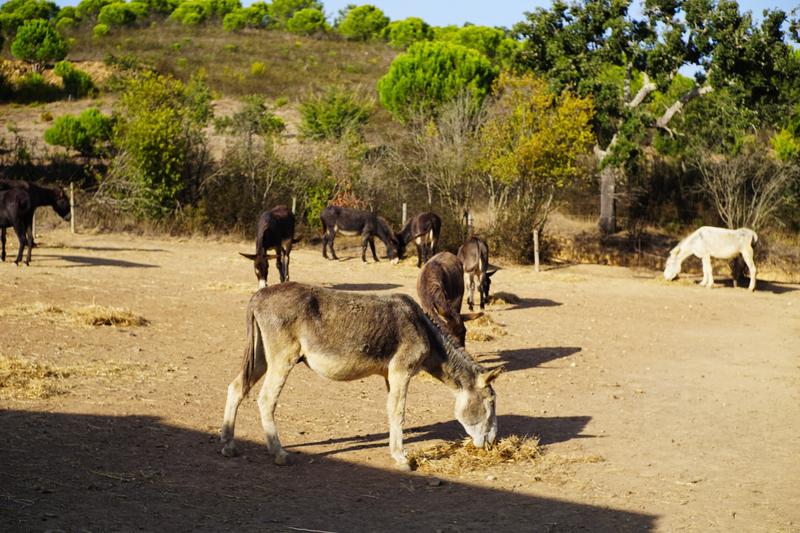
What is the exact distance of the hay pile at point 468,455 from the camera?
8.55 metres

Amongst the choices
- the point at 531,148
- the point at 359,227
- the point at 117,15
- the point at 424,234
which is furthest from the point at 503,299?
the point at 117,15

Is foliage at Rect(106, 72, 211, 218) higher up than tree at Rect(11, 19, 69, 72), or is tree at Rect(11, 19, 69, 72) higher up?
tree at Rect(11, 19, 69, 72)

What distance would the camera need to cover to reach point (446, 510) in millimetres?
7391

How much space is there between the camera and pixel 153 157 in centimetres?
3067

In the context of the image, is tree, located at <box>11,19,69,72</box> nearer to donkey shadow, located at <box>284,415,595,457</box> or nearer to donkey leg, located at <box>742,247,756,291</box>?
donkey leg, located at <box>742,247,756,291</box>

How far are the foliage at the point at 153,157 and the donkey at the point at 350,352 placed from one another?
75.1 feet

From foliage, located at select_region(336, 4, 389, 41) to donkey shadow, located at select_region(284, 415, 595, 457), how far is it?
90.9 m

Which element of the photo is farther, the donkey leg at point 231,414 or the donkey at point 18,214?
the donkey at point 18,214

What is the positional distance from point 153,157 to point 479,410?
79.2 ft

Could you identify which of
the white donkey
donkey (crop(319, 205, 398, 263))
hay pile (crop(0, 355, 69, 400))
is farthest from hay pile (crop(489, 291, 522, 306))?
hay pile (crop(0, 355, 69, 400))

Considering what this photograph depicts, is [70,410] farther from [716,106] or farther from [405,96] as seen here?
[405,96]

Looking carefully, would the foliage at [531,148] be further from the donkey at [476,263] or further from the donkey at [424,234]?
the donkey at [476,263]

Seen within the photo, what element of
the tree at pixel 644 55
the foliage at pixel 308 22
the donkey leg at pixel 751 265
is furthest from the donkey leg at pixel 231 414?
the foliage at pixel 308 22

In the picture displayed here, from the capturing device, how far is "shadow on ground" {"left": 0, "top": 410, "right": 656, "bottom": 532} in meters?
6.70
